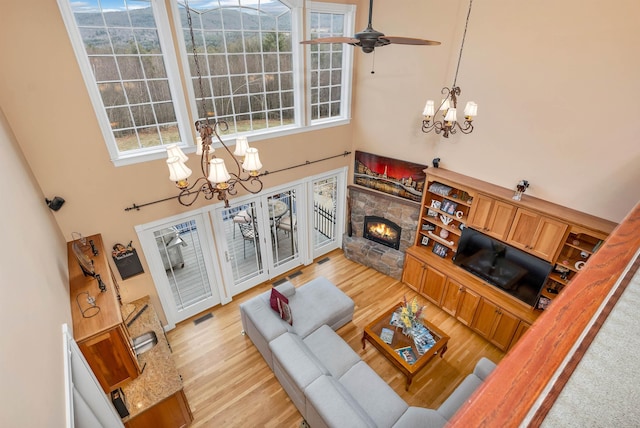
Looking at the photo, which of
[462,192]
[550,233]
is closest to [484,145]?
[462,192]

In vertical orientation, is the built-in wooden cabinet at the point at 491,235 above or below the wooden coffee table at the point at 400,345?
above

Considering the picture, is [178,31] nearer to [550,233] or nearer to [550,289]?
[550,233]

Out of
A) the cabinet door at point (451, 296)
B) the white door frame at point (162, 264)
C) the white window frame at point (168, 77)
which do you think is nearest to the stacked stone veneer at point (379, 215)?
the cabinet door at point (451, 296)

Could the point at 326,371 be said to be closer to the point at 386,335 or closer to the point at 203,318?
the point at 386,335

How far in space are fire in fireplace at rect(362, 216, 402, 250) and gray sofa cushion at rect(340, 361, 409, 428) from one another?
2.79 meters

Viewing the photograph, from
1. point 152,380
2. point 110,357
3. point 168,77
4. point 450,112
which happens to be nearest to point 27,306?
point 110,357

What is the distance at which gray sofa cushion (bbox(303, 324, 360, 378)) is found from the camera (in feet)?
13.3

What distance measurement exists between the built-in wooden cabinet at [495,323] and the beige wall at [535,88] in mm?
1827

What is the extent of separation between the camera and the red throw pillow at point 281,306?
176 inches

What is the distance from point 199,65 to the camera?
4.20 meters

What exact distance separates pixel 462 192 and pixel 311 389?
369 cm

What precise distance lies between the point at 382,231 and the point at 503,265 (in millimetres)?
2313

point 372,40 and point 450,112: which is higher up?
point 372,40

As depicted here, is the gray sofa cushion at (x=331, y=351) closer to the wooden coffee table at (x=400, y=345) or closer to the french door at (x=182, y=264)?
the wooden coffee table at (x=400, y=345)
